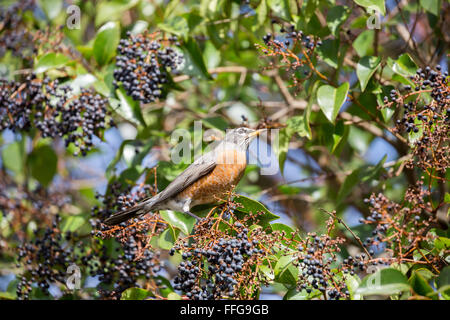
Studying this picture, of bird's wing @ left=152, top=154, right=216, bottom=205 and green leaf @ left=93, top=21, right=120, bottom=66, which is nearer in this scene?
bird's wing @ left=152, top=154, right=216, bottom=205

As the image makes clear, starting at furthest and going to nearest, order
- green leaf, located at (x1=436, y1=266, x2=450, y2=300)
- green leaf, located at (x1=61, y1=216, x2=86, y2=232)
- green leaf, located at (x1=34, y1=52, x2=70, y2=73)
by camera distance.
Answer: green leaf, located at (x1=61, y1=216, x2=86, y2=232), green leaf, located at (x1=34, y1=52, x2=70, y2=73), green leaf, located at (x1=436, y1=266, x2=450, y2=300)

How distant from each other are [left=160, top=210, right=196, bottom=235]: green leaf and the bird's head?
728mm

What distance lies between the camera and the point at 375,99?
10.6 feet

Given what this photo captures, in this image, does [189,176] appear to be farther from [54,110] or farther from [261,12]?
[261,12]

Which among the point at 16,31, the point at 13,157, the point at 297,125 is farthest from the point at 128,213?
the point at 13,157

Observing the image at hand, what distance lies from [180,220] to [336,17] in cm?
160

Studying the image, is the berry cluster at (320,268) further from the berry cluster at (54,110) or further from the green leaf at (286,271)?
the berry cluster at (54,110)

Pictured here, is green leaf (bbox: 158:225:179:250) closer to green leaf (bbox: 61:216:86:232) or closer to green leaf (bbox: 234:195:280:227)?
green leaf (bbox: 234:195:280:227)

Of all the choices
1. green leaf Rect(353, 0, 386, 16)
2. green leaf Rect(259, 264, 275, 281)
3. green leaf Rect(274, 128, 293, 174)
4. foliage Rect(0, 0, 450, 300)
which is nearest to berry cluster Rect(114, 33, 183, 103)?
foliage Rect(0, 0, 450, 300)

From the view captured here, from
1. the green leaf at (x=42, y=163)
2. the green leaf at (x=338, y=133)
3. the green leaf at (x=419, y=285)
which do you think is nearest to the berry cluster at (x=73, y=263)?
the green leaf at (x=42, y=163)

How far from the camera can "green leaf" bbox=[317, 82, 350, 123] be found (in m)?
2.94

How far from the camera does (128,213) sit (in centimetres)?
315

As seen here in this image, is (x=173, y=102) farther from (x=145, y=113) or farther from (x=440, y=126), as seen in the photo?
(x=440, y=126)
